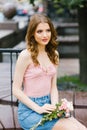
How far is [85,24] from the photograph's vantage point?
35.3 feet

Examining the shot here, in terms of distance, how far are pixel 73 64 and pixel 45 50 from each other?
393 inches

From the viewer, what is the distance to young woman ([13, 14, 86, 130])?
14.3ft

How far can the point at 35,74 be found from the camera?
14.4 ft

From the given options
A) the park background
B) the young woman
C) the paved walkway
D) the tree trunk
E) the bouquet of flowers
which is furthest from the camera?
the tree trunk

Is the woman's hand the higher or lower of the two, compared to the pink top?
lower

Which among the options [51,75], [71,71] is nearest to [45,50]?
[51,75]

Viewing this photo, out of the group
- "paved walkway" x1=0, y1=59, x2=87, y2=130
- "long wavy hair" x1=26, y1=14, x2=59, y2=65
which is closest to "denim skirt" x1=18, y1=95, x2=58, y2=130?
"long wavy hair" x1=26, y1=14, x2=59, y2=65

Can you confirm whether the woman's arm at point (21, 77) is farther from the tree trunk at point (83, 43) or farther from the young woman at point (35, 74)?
the tree trunk at point (83, 43)

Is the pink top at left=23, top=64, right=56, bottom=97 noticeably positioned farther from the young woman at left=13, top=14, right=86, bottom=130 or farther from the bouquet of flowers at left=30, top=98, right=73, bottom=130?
the bouquet of flowers at left=30, top=98, right=73, bottom=130

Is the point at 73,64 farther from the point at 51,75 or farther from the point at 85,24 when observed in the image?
the point at 51,75

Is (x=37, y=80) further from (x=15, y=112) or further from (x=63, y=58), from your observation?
(x=63, y=58)

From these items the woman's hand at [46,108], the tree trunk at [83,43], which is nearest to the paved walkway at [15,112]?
the woman's hand at [46,108]

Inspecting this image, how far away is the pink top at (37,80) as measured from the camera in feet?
14.5

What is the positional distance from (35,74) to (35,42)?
0.28 m
